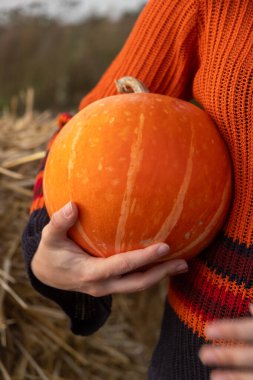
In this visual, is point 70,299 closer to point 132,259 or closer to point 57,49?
point 132,259

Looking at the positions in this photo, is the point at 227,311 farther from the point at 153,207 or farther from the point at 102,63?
the point at 102,63

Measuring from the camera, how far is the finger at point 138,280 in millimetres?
678

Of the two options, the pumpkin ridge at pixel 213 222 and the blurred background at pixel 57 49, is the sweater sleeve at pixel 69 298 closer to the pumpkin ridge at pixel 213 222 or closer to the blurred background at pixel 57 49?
the pumpkin ridge at pixel 213 222

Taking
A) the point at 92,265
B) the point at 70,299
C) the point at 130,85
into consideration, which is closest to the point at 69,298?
the point at 70,299

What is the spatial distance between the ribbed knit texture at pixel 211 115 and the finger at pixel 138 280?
60 millimetres

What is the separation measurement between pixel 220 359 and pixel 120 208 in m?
0.23

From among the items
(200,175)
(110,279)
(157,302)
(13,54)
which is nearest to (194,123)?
(200,175)

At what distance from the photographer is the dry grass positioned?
1.35 meters

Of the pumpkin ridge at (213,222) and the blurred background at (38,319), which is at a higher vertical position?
the pumpkin ridge at (213,222)

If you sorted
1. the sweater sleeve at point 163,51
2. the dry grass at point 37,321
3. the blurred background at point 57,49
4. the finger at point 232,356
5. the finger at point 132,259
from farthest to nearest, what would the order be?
the blurred background at point 57,49 < the dry grass at point 37,321 < the sweater sleeve at point 163,51 < the finger at point 132,259 < the finger at point 232,356

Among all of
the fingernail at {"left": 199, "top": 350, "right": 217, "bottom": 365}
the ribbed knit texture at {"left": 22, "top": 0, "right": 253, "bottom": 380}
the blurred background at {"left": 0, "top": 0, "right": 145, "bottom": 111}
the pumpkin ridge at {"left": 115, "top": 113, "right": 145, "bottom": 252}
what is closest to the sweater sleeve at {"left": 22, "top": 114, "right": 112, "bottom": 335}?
the ribbed knit texture at {"left": 22, "top": 0, "right": 253, "bottom": 380}

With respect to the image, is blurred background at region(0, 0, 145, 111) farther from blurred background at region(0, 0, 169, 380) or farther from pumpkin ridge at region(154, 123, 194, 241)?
pumpkin ridge at region(154, 123, 194, 241)

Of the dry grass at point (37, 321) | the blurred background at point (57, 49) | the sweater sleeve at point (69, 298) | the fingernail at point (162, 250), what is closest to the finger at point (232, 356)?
the fingernail at point (162, 250)

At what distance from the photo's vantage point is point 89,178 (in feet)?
2.16
